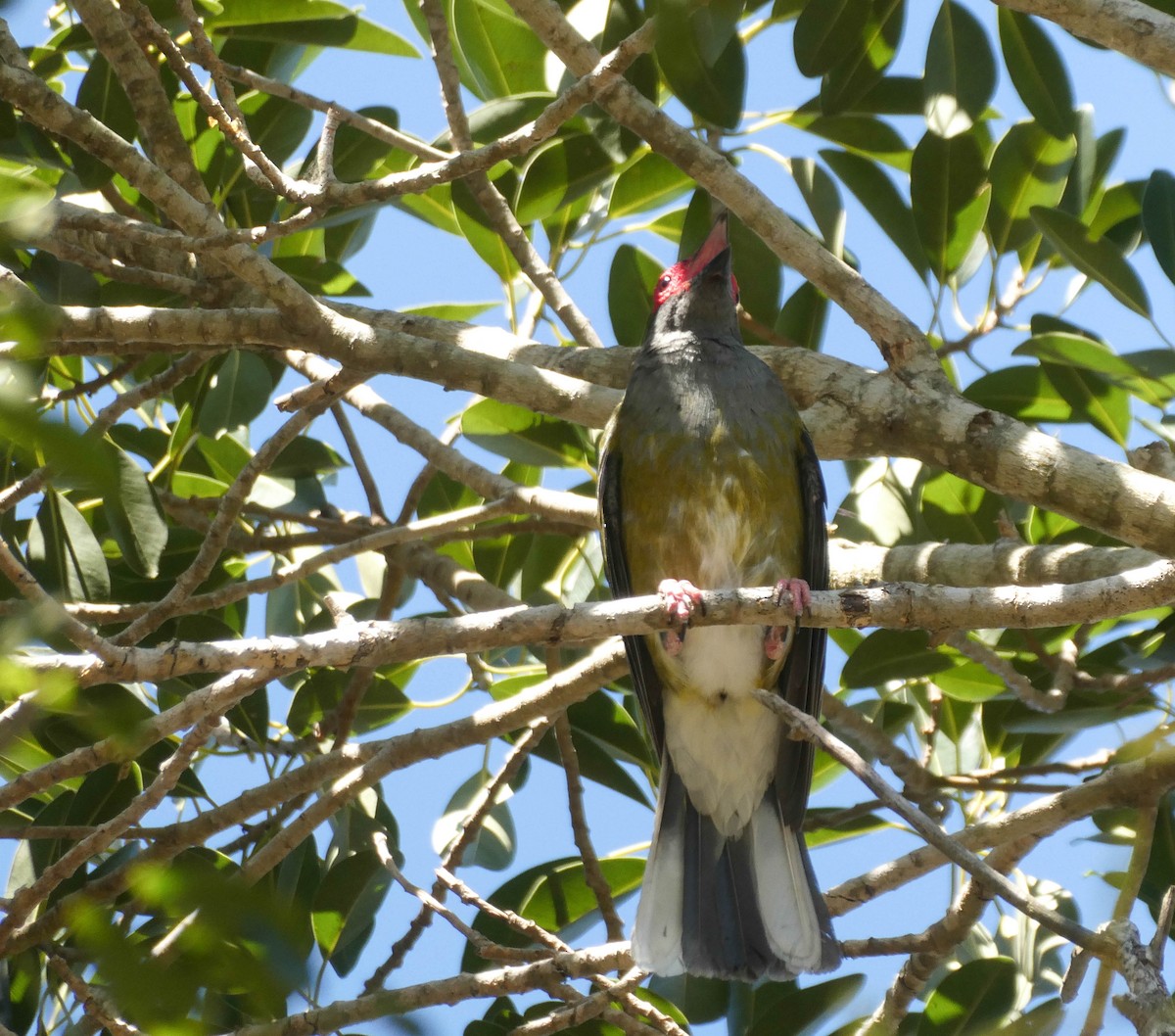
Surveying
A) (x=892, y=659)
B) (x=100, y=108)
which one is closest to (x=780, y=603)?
(x=892, y=659)

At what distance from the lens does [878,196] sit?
343cm

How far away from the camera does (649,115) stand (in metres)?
2.98

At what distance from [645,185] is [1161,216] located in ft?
4.63

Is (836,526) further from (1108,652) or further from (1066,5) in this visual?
(1066,5)

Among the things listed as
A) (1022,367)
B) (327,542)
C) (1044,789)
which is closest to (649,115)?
(1022,367)

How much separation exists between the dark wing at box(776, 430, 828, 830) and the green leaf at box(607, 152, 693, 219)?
36.4 inches

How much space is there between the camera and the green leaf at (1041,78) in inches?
120

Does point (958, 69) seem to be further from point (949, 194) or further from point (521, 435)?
point (521, 435)

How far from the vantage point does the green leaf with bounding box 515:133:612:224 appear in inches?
138

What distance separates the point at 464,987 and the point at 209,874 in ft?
7.14

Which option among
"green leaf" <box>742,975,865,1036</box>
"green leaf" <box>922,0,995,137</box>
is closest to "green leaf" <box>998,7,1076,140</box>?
"green leaf" <box>922,0,995,137</box>

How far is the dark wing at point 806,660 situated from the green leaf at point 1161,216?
916 millimetres

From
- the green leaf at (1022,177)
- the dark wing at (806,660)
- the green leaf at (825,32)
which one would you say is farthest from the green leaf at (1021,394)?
the green leaf at (825,32)

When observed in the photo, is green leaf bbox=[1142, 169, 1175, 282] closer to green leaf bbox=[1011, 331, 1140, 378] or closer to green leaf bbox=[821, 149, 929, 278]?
green leaf bbox=[1011, 331, 1140, 378]
